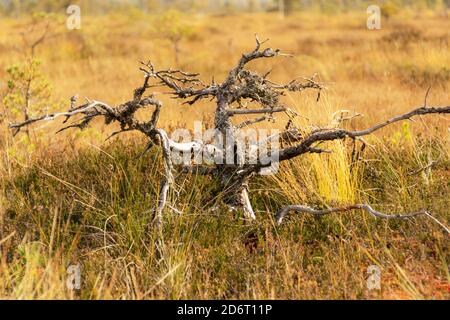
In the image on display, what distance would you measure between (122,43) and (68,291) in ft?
60.2

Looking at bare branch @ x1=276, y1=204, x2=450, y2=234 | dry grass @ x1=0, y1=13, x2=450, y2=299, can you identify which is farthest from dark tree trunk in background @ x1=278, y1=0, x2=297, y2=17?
bare branch @ x1=276, y1=204, x2=450, y2=234

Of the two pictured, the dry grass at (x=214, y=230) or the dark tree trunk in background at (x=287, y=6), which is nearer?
the dry grass at (x=214, y=230)

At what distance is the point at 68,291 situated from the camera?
388 cm

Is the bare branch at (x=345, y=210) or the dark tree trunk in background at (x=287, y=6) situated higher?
the dark tree trunk in background at (x=287, y=6)

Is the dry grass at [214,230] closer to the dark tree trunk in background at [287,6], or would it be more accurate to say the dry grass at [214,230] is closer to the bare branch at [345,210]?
the bare branch at [345,210]

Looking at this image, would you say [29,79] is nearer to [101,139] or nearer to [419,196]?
[101,139]

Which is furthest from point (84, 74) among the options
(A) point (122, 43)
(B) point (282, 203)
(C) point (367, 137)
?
(B) point (282, 203)

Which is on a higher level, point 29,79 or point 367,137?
point 29,79

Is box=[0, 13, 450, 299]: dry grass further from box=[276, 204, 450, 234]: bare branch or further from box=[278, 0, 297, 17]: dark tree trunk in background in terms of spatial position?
box=[278, 0, 297, 17]: dark tree trunk in background

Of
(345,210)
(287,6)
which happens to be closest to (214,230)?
(345,210)

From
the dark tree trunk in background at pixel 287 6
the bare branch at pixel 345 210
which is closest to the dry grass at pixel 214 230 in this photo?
the bare branch at pixel 345 210

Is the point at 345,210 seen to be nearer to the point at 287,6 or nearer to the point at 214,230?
the point at 214,230
